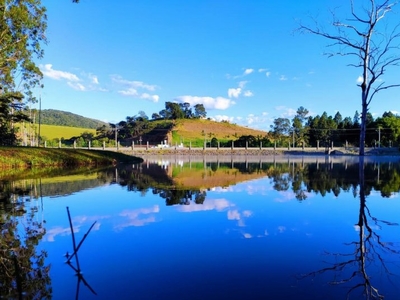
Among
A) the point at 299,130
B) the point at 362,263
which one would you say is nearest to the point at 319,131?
the point at 299,130

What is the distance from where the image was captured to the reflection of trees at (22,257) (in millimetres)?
2508

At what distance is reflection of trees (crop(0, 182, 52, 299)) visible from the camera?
2.51 meters

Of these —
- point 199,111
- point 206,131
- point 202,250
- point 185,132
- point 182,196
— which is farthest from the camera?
point 199,111

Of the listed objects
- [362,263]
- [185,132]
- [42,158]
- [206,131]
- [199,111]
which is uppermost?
[199,111]

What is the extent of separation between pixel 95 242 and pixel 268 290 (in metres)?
2.19

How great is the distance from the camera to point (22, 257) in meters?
3.27

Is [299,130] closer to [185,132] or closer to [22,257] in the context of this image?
[185,132]

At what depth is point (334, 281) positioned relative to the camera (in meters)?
2.71

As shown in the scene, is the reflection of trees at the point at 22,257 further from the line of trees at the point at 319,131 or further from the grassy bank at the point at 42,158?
the line of trees at the point at 319,131

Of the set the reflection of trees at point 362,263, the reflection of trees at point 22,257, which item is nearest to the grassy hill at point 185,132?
the reflection of trees at point 22,257

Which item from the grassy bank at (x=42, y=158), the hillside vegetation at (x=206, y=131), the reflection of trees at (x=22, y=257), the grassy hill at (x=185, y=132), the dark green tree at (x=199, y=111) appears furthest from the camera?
the dark green tree at (x=199, y=111)

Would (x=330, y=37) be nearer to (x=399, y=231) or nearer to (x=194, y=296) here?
(x=399, y=231)

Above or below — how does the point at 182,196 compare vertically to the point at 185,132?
below

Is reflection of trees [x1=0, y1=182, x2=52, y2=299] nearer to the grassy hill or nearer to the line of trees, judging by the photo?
the line of trees
